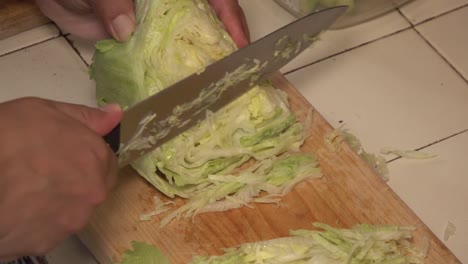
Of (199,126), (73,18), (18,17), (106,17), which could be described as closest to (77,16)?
(73,18)

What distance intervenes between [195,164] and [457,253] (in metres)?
0.57

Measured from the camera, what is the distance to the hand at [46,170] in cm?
111

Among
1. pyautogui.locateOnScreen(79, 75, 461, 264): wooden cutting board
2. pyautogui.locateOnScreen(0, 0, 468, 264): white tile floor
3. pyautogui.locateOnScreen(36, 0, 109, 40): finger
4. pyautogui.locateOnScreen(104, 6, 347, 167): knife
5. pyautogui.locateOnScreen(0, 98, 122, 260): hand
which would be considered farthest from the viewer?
pyautogui.locateOnScreen(36, 0, 109, 40): finger

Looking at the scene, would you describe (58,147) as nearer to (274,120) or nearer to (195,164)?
(195,164)

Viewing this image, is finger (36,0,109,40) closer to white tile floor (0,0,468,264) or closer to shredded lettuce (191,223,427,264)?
white tile floor (0,0,468,264)

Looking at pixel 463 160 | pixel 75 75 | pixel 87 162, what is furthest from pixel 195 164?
pixel 463 160

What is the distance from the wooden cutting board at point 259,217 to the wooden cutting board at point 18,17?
1.90 feet

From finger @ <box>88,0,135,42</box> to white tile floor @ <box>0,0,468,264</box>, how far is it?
302mm

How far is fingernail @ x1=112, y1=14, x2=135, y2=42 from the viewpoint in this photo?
1.55m

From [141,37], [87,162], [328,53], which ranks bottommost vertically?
[87,162]

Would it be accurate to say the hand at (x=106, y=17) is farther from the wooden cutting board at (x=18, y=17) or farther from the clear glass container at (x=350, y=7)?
Result: the clear glass container at (x=350, y=7)

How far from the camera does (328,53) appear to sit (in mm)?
1951

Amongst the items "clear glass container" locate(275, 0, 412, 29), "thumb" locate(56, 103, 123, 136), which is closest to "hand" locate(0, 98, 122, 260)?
"thumb" locate(56, 103, 123, 136)

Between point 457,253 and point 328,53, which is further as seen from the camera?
point 328,53
